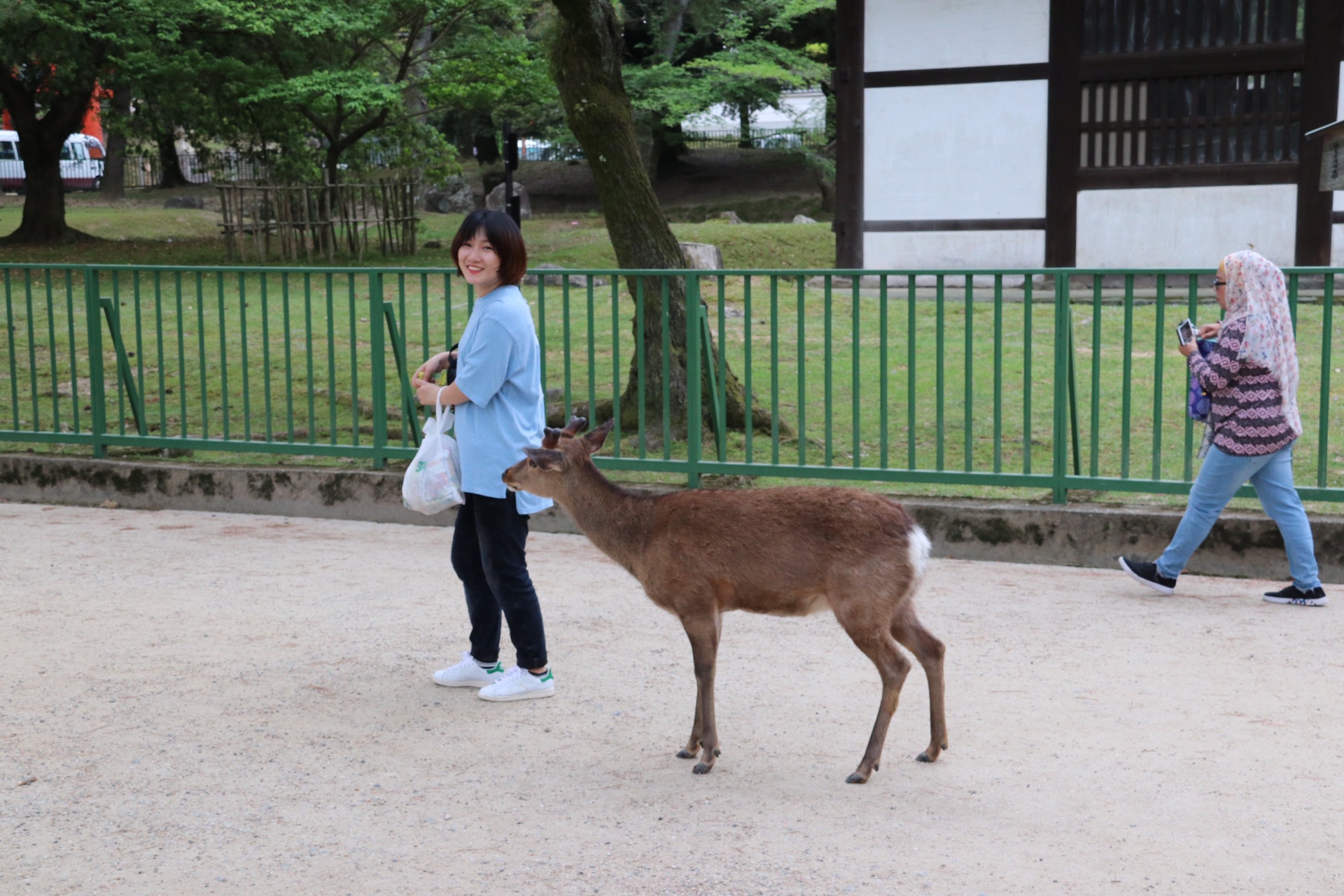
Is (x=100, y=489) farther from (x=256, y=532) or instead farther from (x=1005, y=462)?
(x=1005, y=462)

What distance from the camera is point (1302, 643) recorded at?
20.0 feet

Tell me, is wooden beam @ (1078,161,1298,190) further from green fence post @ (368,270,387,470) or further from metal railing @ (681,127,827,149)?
metal railing @ (681,127,827,149)

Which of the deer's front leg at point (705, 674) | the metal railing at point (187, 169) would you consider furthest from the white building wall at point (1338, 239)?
the metal railing at point (187, 169)

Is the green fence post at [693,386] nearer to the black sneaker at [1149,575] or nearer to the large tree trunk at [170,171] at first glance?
the black sneaker at [1149,575]

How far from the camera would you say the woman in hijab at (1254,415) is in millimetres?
6523

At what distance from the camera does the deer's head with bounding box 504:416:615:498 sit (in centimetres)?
495

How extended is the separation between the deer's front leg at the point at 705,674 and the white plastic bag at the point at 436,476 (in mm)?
1146

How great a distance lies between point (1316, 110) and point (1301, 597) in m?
12.6

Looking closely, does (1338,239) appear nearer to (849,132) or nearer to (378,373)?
(849,132)

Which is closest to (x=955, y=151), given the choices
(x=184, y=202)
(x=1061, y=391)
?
(x=1061, y=391)

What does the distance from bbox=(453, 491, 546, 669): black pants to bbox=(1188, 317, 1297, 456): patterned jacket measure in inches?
132

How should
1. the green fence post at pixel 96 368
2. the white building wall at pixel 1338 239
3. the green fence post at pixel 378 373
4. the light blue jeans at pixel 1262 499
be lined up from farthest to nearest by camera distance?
1. the white building wall at pixel 1338 239
2. the green fence post at pixel 96 368
3. the green fence post at pixel 378 373
4. the light blue jeans at pixel 1262 499

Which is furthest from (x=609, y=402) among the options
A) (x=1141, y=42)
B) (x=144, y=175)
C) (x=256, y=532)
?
(x=144, y=175)

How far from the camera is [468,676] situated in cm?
562
